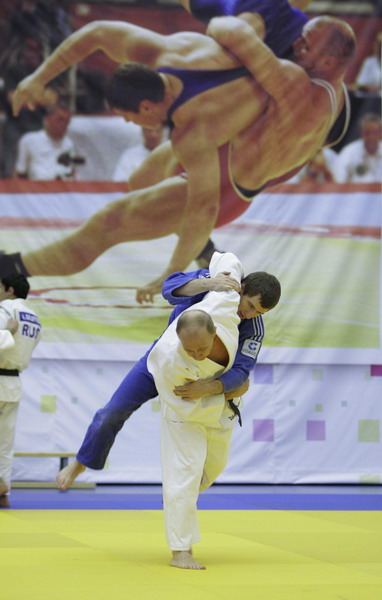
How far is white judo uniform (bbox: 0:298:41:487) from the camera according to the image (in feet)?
21.8

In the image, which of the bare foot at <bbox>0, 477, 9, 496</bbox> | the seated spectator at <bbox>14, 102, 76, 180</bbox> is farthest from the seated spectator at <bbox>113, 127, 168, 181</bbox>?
the bare foot at <bbox>0, 477, 9, 496</bbox>

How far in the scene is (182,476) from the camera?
400 cm

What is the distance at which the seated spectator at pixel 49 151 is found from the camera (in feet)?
28.5

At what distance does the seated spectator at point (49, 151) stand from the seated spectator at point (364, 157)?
2436 mm

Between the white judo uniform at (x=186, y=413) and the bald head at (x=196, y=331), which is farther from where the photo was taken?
the white judo uniform at (x=186, y=413)

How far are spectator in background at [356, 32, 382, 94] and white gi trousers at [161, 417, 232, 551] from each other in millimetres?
5613
